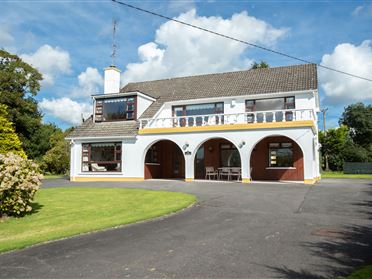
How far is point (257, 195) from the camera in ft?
48.3

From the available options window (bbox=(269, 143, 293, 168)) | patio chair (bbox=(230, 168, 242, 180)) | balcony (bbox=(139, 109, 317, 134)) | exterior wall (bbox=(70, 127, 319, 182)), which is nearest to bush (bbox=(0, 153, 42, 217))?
exterior wall (bbox=(70, 127, 319, 182))

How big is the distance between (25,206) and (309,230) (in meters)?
9.04

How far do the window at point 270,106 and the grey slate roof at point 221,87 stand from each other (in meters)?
0.63

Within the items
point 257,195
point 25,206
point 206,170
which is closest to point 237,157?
point 206,170

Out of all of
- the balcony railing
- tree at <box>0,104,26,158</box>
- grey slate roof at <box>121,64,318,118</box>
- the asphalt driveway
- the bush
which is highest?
grey slate roof at <box>121,64,318,118</box>

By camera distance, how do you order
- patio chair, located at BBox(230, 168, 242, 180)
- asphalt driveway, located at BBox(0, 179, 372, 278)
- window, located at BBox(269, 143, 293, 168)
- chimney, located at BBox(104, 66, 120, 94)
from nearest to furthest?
asphalt driveway, located at BBox(0, 179, 372, 278) → patio chair, located at BBox(230, 168, 242, 180) → window, located at BBox(269, 143, 293, 168) → chimney, located at BBox(104, 66, 120, 94)

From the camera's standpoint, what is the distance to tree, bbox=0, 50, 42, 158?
121 feet

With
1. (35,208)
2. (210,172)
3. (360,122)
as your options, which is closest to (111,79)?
(210,172)

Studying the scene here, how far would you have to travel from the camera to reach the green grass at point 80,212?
896cm

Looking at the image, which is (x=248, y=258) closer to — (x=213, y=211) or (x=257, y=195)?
(x=213, y=211)

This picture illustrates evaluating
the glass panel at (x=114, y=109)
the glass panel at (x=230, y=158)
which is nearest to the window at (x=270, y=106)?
the glass panel at (x=230, y=158)

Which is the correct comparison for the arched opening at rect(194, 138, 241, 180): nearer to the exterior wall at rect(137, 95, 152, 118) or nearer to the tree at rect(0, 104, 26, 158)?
the exterior wall at rect(137, 95, 152, 118)

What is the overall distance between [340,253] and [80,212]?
8510 mm

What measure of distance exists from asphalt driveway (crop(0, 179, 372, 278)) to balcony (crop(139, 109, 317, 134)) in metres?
9.87
